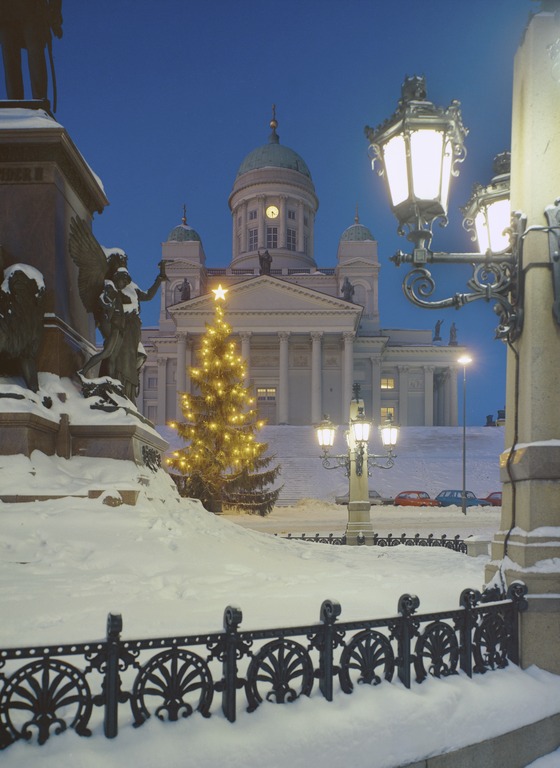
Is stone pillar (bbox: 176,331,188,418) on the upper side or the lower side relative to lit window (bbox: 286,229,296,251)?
lower

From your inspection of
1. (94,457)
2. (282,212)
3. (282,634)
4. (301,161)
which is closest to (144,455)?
(94,457)

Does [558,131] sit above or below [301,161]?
below

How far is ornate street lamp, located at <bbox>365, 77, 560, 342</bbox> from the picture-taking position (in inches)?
212

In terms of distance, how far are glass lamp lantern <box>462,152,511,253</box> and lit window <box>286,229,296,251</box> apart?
84417mm

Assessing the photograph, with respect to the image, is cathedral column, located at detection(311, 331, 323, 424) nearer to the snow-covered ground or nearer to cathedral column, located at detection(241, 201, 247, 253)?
cathedral column, located at detection(241, 201, 247, 253)

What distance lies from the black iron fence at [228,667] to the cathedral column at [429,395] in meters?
74.6

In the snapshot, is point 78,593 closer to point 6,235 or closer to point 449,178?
point 449,178

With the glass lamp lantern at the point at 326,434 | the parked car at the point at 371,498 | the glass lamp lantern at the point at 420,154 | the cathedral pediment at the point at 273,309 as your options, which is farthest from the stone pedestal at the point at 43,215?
the cathedral pediment at the point at 273,309

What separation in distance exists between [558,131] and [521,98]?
540mm

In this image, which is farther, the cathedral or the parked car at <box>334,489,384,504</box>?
the cathedral

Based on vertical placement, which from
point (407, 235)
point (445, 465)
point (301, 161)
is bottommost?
point (445, 465)

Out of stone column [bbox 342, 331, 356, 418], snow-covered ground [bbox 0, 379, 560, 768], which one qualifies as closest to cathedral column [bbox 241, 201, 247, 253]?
stone column [bbox 342, 331, 356, 418]

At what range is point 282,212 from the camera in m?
90.6

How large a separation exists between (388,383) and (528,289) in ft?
252
